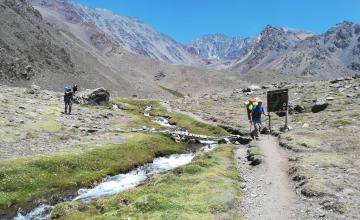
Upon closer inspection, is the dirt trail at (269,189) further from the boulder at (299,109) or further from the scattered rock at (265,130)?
the boulder at (299,109)

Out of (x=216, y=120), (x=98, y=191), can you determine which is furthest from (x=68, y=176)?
(x=216, y=120)

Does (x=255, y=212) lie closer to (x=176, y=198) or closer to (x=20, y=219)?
(x=176, y=198)

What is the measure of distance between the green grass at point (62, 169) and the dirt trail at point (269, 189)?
464 inches

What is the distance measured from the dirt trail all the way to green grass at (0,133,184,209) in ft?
38.7

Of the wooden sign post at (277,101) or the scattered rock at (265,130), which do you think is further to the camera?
the scattered rock at (265,130)

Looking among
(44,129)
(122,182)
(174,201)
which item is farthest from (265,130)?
(174,201)

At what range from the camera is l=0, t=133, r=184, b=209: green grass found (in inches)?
1387

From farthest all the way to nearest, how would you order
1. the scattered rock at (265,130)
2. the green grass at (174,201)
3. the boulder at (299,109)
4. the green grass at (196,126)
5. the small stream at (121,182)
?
the boulder at (299,109), the green grass at (196,126), the scattered rock at (265,130), the small stream at (121,182), the green grass at (174,201)

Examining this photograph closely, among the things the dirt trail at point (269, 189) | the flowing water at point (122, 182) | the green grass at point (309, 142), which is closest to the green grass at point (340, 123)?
the green grass at point (309, 142)

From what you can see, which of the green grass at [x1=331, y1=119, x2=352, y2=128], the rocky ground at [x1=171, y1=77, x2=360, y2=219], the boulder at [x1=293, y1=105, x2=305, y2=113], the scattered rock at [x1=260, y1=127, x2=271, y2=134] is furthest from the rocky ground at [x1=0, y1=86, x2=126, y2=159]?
the boulder at [x1=293, y1=105, x2=305, y2=113]

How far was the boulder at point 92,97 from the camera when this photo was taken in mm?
98706

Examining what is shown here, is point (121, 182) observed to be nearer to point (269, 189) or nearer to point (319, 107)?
point (269, 189)

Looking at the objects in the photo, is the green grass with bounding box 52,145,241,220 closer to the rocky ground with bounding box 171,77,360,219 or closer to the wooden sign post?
the rocky ground with bounding box 171,77,360,219

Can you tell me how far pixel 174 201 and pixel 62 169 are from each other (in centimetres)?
1499
